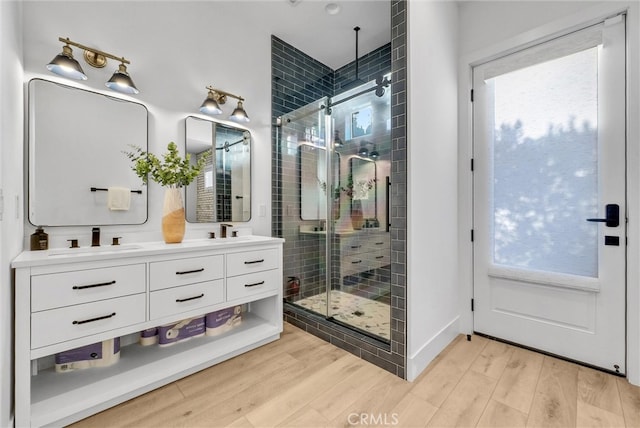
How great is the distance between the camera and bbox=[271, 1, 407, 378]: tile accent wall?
1.83 meters

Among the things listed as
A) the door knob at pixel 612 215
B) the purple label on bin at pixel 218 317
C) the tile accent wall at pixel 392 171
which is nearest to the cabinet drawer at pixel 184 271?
the purple label on bin at pixel 218 317

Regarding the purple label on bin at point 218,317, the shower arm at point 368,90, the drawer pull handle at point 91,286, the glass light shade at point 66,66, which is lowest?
the purple label on bin at point 218,317

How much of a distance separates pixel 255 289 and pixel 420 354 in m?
1.29

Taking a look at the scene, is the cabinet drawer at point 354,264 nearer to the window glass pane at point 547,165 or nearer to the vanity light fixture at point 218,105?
the window glass pane at point 547,165

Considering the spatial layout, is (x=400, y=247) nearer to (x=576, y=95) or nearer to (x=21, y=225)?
(x=576, y=95)

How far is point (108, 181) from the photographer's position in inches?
74.9

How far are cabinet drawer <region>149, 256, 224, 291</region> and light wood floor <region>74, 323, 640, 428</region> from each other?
2.11 feet

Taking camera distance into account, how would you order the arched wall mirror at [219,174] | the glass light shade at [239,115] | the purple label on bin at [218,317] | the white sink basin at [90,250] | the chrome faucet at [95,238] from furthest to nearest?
the glass light shade at [239,115], the arched wall mirror at [219,174], the purple label on bin at [218,317], the chrome faucet at [95,238], the white sink basin at [90,250]

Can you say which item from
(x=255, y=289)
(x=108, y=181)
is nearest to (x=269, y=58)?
(x=108, y=181)

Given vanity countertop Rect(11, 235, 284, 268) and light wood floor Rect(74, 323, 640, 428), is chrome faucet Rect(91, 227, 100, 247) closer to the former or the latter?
vanity countertop Rect(11, 235, 284, 268)

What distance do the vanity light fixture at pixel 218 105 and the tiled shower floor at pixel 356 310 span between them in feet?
6.20

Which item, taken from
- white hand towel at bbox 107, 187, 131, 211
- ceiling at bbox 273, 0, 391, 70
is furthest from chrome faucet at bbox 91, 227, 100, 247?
ceiling at bbox 273, 0, 391, 70

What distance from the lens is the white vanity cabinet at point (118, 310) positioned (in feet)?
4.24

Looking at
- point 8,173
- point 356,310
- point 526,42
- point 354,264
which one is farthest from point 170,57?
point 526,42
